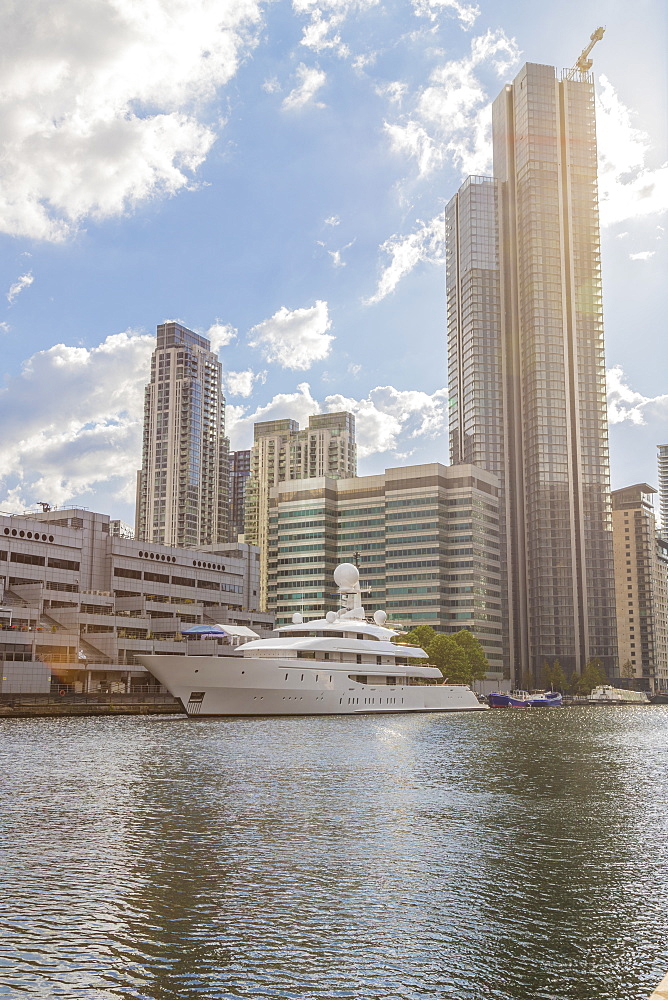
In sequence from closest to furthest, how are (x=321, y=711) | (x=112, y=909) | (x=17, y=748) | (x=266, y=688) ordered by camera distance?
(x=112, y=909), (x=17, y=748), (x=266, y=688), (x=321, y=711)

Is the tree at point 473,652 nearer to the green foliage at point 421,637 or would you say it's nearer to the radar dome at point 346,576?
the green foliage at point 421,637

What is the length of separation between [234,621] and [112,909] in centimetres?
13407

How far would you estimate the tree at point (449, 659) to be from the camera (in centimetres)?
14362

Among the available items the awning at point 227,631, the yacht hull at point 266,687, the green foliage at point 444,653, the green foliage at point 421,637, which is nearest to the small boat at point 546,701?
the green foliage at point 444,653

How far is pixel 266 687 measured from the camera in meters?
84.1

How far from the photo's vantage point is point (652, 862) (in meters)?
24.4

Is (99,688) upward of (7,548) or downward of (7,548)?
downward

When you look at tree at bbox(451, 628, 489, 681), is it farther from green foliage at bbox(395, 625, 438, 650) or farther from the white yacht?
the white yacht

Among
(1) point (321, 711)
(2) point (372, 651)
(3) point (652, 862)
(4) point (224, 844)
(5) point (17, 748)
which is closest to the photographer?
(3) point (652, 862)

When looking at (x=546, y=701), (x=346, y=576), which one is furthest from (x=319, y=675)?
(x=546, y=701)

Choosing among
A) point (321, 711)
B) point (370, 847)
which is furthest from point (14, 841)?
point (321, 711)

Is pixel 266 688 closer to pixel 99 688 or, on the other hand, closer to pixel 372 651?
pixel 372 651

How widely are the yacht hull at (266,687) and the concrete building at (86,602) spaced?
2902 cm

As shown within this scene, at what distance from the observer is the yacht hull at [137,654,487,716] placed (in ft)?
260
